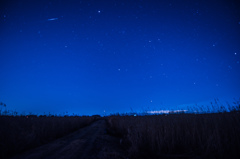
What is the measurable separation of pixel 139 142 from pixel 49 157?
10.2 ft

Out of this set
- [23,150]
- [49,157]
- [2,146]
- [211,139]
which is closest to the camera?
[211,139]

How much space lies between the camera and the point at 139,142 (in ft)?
14.3

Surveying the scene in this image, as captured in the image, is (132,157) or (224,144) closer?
(224,144)

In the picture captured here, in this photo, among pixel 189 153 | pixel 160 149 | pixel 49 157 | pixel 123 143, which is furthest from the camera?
pixel 123 143

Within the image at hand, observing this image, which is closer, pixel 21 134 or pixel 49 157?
pixel 49 157

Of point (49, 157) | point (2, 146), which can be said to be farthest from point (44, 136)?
point (49, 157)

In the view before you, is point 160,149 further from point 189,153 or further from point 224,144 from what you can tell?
point 224,144

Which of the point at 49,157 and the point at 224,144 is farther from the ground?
the point at 224,144

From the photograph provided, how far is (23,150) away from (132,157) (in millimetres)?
4941

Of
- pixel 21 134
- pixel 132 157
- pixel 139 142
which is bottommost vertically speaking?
pixel 132 157

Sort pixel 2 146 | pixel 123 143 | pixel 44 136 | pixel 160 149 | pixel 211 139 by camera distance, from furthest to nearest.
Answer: pixel 44 136, pixel 123 143, pixel 2 146, pixel 160 149, pixel 211 139

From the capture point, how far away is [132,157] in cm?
390

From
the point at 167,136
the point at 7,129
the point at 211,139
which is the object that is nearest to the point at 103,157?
the point at 167,136

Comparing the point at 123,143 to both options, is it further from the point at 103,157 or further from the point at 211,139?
the point at 211,139
